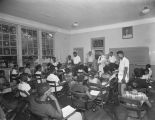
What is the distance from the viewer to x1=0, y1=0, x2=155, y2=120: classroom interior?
2.65 meters

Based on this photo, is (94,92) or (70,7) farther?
(70,7)

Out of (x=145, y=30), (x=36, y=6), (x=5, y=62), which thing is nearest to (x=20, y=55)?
(x=5, y=62)

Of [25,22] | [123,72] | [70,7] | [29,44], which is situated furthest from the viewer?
[29,44]

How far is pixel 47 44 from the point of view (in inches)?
288

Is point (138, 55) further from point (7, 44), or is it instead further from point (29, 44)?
point (7, 44)

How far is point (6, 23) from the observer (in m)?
5.37

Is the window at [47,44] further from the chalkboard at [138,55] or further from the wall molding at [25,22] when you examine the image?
the chalkboard at [138,55]

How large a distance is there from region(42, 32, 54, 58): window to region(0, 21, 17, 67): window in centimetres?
169

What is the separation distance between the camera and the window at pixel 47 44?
7097 millimetres

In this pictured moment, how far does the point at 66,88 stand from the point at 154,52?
5.00 meters

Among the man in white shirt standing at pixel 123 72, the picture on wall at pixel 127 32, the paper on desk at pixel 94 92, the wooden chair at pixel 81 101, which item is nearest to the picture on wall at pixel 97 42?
the picture on wall at pixel 127 32

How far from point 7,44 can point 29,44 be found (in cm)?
110

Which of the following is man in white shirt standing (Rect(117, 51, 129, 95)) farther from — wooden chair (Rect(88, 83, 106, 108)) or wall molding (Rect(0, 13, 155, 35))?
wall molding (Rect(0, 13, 155, 35))

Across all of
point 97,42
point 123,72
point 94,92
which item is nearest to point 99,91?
point 94,92
